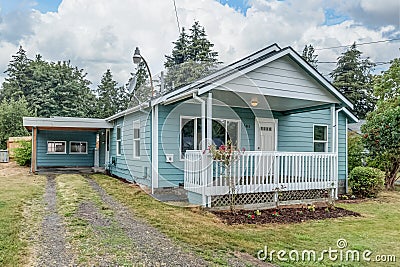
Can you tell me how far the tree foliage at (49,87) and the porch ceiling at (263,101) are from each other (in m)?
24.2

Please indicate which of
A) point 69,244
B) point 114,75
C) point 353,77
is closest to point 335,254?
point 69,244

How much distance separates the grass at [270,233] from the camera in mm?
4637

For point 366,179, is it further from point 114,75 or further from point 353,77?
point 114,75

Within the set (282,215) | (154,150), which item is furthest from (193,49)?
(282,215)

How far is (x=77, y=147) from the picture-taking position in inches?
704

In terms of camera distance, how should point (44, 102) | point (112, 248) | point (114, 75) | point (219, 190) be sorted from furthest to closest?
point (114, 75) → point (44, 102) → point (219, 190) → point (112, 248)

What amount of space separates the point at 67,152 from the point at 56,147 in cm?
62

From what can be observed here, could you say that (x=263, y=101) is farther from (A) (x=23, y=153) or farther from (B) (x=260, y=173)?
(A) (x=23, y=153)

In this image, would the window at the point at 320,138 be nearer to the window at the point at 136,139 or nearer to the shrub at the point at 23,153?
the window at the point at 136,139

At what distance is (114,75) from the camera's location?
37688 mm

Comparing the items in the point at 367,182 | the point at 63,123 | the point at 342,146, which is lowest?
Answer: the point at 367,182

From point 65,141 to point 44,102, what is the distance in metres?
14.6

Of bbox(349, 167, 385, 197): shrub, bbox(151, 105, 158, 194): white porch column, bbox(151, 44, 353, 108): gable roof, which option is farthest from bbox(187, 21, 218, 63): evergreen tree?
bbox(151, 44, 353, 108): gable roof

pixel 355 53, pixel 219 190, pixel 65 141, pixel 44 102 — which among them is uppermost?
pixel 355 53
